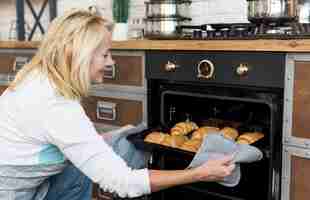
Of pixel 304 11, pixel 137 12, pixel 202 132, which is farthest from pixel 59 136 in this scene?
pixel 137 12

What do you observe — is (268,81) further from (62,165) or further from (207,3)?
(207,3)

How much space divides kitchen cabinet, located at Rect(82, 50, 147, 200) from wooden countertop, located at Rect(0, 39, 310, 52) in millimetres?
43

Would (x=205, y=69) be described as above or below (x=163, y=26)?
below

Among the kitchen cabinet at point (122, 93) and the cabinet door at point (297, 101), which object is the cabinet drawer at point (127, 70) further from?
the cabinet door at point (297, 101)

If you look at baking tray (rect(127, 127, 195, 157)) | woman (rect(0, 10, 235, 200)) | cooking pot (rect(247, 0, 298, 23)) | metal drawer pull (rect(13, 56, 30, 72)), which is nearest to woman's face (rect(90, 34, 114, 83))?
woman (rect(0, 10, 235, 200))

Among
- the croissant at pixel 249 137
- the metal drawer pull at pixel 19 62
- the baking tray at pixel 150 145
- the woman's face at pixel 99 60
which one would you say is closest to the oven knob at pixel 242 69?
the croissant at pixel 249 137

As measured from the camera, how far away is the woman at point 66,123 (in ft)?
4.44

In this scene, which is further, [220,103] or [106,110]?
[106,110]

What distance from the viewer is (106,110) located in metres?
2.22

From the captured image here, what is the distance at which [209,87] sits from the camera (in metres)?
1.79

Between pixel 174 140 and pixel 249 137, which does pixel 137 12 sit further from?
pixel 249 137

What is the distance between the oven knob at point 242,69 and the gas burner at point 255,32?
0.34 feet

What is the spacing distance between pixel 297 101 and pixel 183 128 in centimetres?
52

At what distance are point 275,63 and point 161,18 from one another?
0.81 meters
